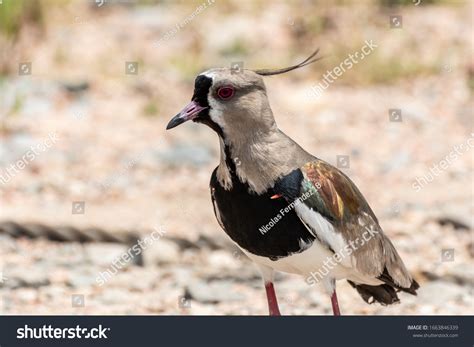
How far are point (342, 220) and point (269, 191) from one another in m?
0.53

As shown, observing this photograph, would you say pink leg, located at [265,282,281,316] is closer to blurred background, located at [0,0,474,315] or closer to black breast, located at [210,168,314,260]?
black breast, located at [210,168,314,260]

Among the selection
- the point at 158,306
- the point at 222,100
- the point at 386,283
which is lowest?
the point at 158,306

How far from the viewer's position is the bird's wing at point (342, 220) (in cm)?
488

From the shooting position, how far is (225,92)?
463 centimetres

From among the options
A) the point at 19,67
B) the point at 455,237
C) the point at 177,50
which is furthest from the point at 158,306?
the point at 177,50

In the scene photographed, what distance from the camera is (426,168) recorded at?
31.6ft

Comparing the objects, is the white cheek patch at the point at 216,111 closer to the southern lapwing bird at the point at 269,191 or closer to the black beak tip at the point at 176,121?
the southern lapwing bird at the point at 269,191

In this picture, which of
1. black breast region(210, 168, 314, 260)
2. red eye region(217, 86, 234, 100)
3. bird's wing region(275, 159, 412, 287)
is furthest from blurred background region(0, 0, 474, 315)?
red eye region(217, 86, 234, 100)

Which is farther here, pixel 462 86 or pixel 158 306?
pixel 462 86

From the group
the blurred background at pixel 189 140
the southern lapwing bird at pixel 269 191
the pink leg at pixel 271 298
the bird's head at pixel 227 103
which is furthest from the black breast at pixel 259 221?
the blurred background at pixel 189 140

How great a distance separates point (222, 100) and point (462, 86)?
23.6ft
